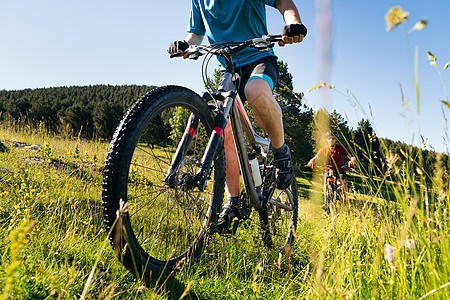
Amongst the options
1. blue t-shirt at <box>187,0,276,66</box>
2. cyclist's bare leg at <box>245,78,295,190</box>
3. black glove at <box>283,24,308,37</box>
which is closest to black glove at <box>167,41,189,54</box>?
blue t-shirt at <box>187,0,276,66</box>

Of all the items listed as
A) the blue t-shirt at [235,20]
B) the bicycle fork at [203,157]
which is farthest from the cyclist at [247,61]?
the bicycle fork at [203,157]

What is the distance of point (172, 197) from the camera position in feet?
5.50

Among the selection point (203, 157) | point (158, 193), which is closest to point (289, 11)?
point (203, 157)

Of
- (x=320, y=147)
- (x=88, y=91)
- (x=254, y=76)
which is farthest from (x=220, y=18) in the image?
(x=88, y=91)

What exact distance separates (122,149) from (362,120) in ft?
3.87

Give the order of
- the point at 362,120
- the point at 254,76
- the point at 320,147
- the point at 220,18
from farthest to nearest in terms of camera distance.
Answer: the point at 220,18, the point at 254,76, the point at 362,120, the point at 320,147

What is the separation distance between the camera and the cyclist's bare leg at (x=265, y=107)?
216 cm

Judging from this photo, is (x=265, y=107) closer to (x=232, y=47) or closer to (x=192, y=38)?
(x=232, y=47)

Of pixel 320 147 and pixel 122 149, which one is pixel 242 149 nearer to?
pixel 122 149

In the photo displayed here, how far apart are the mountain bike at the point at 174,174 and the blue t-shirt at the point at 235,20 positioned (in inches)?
16.7

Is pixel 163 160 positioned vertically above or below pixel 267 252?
above

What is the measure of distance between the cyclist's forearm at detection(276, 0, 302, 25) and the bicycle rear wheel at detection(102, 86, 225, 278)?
0.91 m

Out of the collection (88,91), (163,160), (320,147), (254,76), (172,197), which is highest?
(88,91)

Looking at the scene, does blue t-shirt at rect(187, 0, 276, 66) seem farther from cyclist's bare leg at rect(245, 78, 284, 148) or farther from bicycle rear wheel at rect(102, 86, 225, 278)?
bicycle rear wheel at rect(102, 86, 225, 278)
